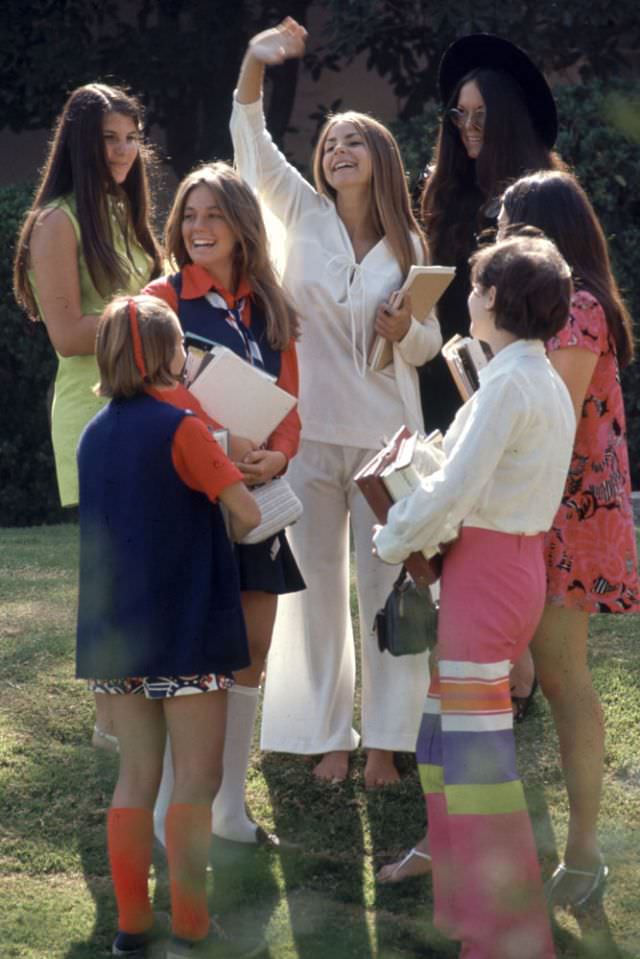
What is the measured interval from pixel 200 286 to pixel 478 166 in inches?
42.4

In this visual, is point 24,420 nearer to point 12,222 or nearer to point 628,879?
point 12,222

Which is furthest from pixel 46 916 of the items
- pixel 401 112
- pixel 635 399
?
pixel 401 112

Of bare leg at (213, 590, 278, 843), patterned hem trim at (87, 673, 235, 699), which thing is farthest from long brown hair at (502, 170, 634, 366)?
patterned hem trim at (87, 673, 235, 699)

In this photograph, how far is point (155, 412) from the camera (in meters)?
3.37

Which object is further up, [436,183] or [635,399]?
[436,183]

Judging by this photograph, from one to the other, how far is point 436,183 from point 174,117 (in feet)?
24.0

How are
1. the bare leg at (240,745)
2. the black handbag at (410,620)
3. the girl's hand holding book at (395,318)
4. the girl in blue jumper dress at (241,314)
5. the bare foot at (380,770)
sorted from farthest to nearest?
the bare foot at (380,770)
the girl's hand holding book at (395,318)
the bare leg at (240,745)
the girl in blue jumper dress at (241,314)
the black handbag at (410,620)

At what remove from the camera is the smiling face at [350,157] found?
14.7ft

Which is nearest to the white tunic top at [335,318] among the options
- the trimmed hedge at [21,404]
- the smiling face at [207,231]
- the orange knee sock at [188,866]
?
→ the smiling face at [207,231]

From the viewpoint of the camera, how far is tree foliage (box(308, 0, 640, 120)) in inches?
390

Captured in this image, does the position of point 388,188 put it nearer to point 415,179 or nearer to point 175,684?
point 175,684

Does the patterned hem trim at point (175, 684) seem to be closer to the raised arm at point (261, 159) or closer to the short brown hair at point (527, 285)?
the short brown hair at point (527, 285)

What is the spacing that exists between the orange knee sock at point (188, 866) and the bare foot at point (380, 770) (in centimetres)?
118

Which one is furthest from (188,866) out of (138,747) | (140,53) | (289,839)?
(140,53)
